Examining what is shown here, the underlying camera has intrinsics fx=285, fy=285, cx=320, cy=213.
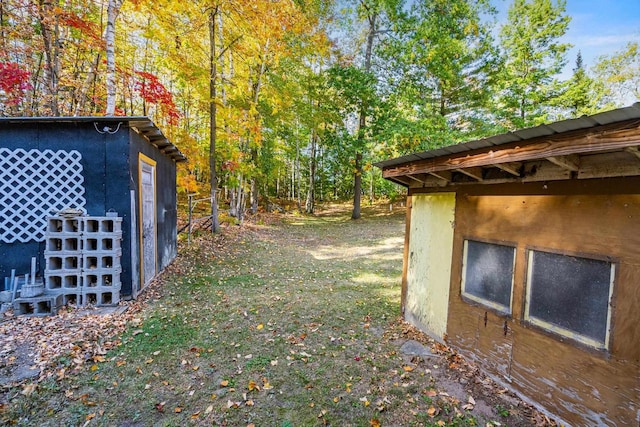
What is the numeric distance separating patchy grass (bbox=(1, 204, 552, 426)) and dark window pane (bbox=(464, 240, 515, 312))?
2.99 feet

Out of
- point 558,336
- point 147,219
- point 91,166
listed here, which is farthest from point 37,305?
point 558,336

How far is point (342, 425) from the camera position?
2.46m

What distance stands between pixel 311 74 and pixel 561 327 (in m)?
16.1

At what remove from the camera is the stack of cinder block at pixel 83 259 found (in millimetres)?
4402

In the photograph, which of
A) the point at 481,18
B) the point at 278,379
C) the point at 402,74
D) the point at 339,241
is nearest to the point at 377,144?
the point at 402,74

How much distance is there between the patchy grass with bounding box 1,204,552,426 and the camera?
8.29 ft

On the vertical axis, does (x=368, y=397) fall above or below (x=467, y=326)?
below

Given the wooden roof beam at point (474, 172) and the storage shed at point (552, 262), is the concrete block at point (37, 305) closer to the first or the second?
the storage shed at point (552, 262)

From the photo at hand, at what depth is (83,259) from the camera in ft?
14.8

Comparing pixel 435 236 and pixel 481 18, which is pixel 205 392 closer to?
pixel 435 236

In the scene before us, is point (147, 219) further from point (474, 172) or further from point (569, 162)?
point (569, 162)

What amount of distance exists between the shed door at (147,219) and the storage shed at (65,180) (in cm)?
25

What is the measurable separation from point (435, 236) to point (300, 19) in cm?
1057

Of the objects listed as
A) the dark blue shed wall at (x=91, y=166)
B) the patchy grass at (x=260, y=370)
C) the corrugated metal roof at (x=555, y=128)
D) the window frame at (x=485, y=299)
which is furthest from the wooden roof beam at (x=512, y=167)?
the dark blue shed wall at (x=91, y=166)
